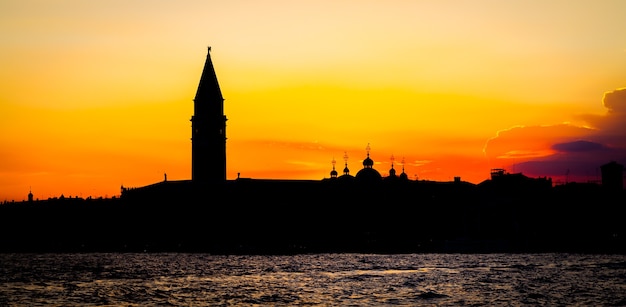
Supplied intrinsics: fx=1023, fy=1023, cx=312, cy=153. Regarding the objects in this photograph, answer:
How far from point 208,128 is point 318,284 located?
63.6 m

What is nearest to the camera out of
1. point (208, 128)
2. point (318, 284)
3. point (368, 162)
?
point (318, 284)

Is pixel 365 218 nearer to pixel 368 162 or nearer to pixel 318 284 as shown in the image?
pixel 368 162

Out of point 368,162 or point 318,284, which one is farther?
point 368,162

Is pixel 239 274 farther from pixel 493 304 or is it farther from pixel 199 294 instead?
pixel 493 304

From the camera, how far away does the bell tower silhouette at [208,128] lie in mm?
145375

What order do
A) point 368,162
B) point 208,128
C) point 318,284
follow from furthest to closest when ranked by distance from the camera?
1. point 368,162
2. point 208,128
3. point 318,284

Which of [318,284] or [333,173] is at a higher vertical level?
[333,173]

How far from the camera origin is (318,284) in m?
85.3

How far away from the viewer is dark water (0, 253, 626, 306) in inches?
2788

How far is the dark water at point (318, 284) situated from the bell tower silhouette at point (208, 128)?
92.1 ft

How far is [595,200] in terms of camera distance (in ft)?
619

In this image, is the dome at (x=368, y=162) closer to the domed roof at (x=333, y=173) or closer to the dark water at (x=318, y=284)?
the domed roof at (x=333, y=173)

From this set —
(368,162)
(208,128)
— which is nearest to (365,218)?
(368,162)

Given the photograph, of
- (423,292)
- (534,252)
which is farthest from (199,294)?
(534,252)
